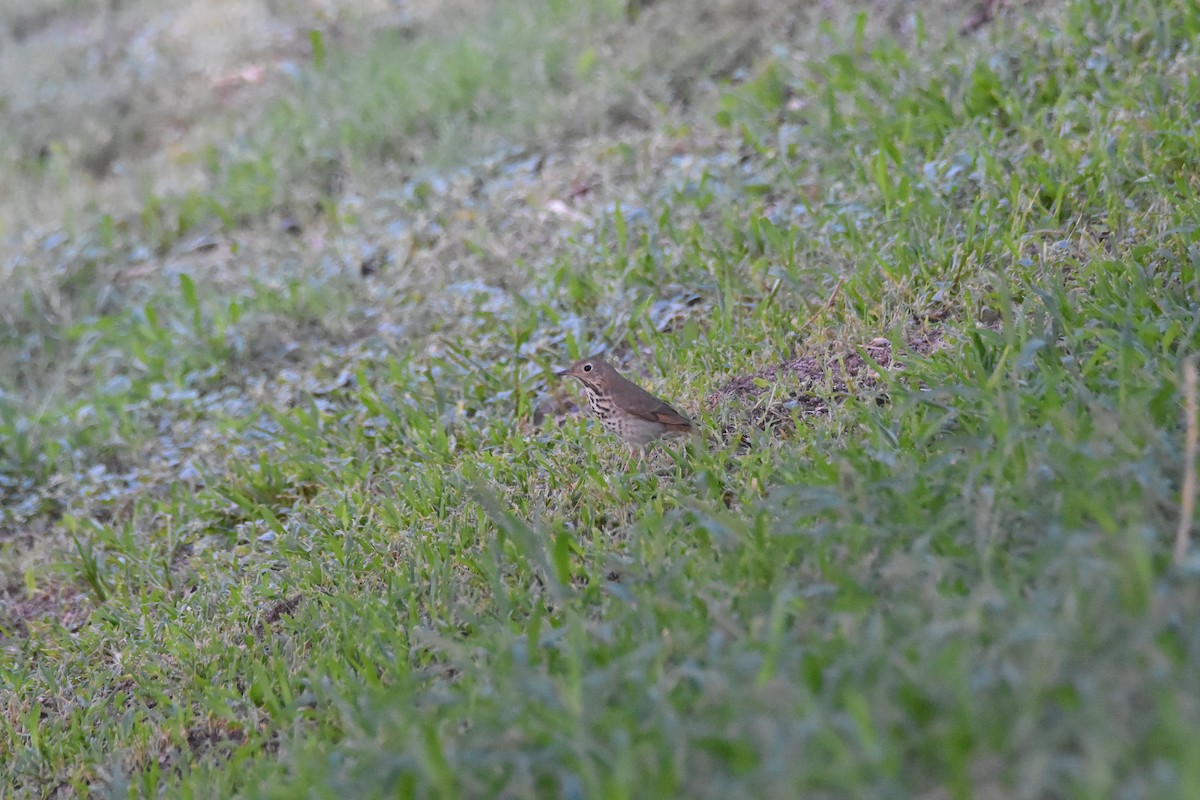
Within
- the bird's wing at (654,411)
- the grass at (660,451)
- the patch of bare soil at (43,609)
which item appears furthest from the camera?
the patch of bare soil at (43,609)

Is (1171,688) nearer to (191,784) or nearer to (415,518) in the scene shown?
(191,784)

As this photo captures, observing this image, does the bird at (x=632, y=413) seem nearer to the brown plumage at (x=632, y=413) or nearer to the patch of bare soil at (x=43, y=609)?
the brown plumage at (x=632, y=413)

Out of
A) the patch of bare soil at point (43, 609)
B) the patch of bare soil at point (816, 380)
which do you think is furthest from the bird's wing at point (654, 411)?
the patch of bare soil at point (43, 609)

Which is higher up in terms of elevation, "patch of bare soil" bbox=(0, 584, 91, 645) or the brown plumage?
the brown plumage

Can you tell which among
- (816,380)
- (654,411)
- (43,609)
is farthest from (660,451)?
(43,609)

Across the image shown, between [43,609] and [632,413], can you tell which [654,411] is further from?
[43,609]

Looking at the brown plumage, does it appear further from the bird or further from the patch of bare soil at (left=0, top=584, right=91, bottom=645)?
the patch of bare soil at (left=0, top=584, right=91, bottom=645)

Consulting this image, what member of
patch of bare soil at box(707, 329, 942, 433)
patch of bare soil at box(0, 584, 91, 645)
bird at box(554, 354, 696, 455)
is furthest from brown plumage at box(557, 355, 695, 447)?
patch of bare soil at box(0, 584, 91, 645)
